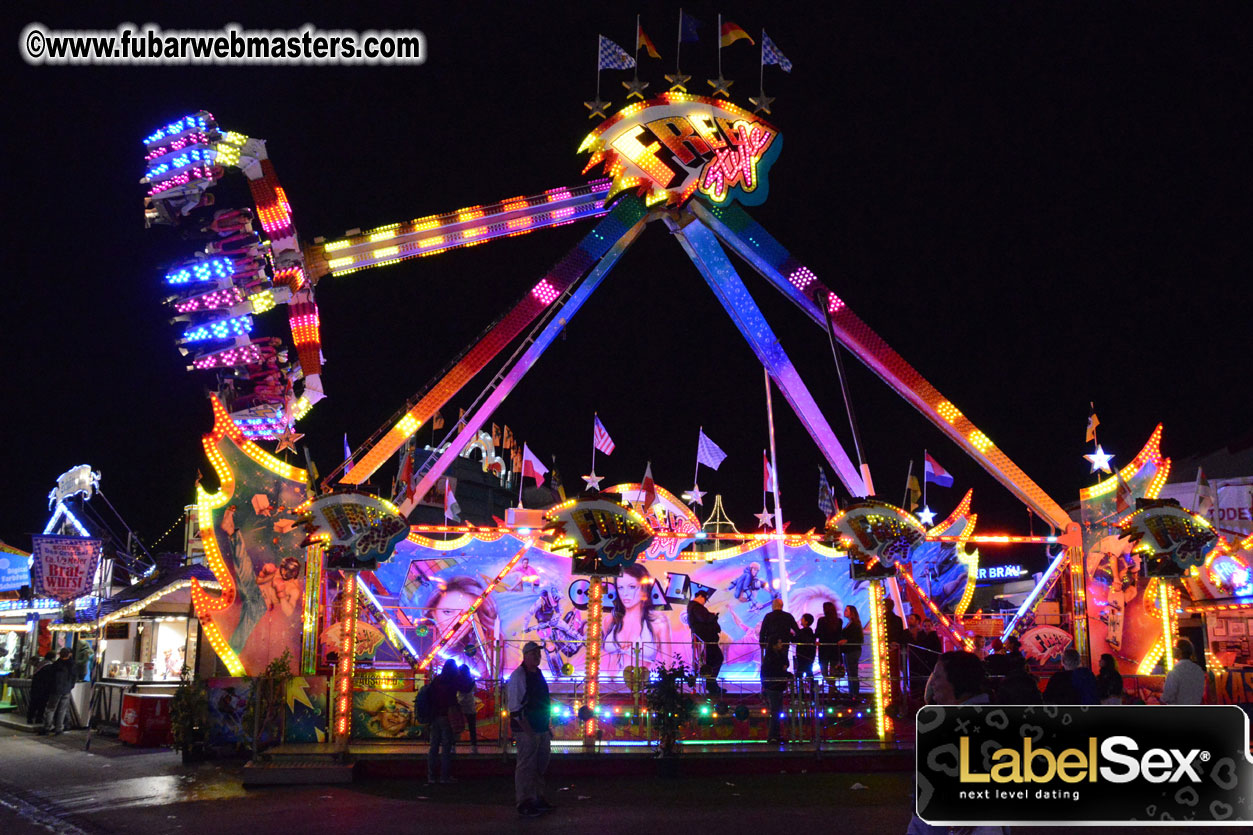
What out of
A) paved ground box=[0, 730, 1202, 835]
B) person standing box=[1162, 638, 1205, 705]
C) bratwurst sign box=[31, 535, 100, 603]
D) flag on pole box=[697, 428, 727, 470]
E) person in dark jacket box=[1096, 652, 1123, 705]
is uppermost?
flag on pole box=[697, 428, 727, 470]

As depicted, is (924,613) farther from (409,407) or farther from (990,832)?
(990,832)

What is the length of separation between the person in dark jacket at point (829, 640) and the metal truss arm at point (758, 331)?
451 cm

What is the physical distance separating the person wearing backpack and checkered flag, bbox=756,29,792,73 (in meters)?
12.4

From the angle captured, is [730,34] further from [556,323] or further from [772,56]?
[556,323]

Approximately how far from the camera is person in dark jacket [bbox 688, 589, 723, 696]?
50.5 ft

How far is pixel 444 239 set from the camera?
18.7 m

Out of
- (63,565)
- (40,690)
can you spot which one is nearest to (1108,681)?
(40,690)

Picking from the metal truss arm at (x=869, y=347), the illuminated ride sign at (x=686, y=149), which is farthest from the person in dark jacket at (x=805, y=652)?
the illuminated ride sign at (x=686, y=149)

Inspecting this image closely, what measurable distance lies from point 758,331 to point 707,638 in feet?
22.1

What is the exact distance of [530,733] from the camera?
10.6 meters

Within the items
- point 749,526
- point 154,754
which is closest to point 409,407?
point 154,754

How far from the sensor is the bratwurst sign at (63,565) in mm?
21938

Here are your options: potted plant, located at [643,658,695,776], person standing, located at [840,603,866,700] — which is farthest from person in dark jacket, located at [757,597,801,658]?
potted plant, located at [643,658,695,776]

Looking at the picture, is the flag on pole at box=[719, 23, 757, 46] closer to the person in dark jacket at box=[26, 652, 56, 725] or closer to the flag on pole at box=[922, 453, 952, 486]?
the flag on pole at box=[922, 453, 952, 486]
